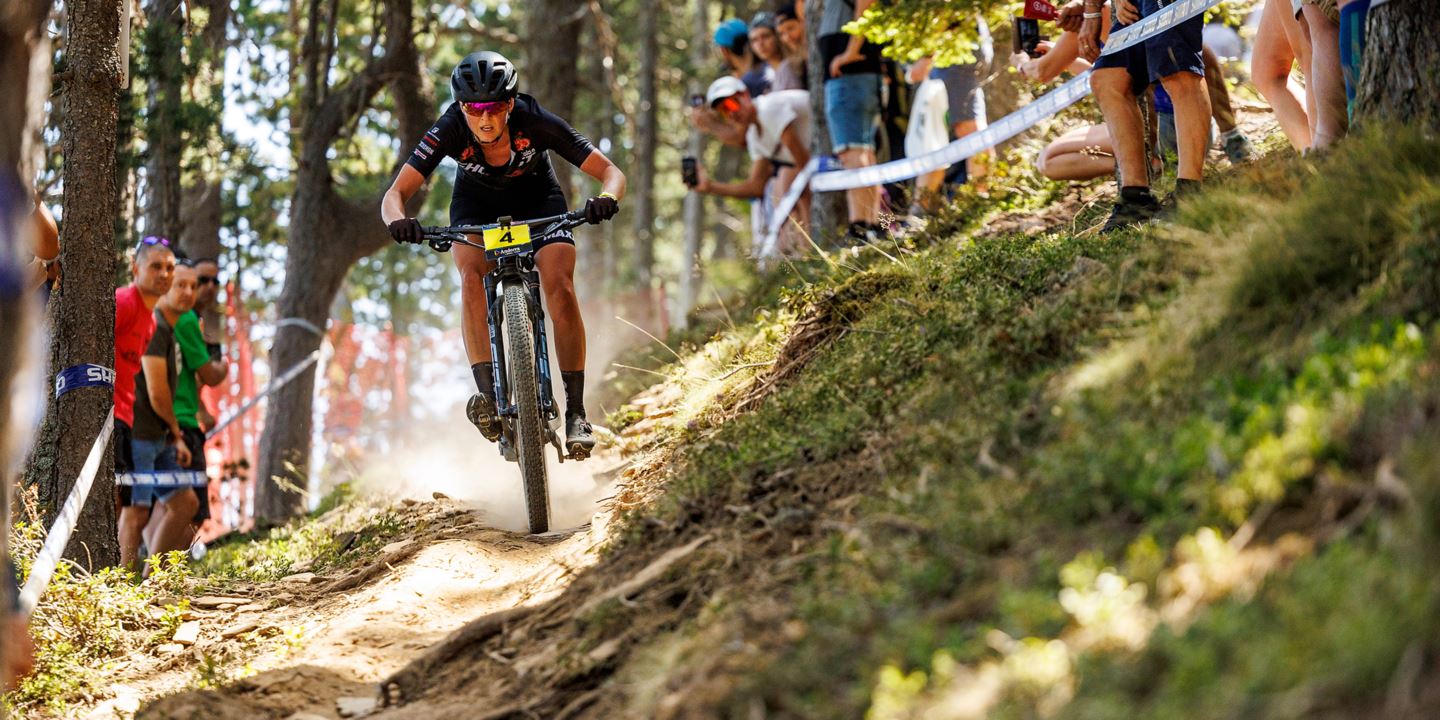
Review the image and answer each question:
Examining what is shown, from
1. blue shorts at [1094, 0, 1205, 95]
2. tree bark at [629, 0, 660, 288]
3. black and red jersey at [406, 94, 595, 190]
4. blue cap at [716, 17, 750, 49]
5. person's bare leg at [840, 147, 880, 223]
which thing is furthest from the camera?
tree bark at [629, 0, 660, 288]

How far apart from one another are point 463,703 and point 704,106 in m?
7.98

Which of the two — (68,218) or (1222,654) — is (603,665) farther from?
(68,218)

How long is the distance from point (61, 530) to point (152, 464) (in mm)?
2718

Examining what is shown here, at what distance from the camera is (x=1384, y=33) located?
15.8 feet

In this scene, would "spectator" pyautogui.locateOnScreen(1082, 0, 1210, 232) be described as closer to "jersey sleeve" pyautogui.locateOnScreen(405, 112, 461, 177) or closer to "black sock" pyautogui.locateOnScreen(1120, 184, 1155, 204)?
"black sock" pyautogui.locateOnScreen(1120, 184, 1155, 204)

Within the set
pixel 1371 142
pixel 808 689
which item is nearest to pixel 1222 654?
pixel 808 689

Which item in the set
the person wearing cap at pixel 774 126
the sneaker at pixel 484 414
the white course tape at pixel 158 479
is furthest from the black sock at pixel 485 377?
the person wearing cap at pixel 774 126

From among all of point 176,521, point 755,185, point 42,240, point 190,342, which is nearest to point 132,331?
point 190,342

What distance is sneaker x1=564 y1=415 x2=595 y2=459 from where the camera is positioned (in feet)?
21.5

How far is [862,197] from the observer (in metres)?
9.94

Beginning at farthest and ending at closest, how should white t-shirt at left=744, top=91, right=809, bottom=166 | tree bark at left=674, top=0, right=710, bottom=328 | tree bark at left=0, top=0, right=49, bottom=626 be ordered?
1. tree bark at left=674, top=0, right=710, bottom=328
2. white t-shirt at left=744, top=91, right=809, bottom=166
3. tree bark at left=0, top=0, right=49, bottom=626

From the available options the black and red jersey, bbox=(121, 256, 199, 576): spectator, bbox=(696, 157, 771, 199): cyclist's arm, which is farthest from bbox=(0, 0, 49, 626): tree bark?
bbox=(696, 157, 771, 199): cyclist's arm

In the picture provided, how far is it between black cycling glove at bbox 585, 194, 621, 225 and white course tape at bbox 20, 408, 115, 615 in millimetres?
2730

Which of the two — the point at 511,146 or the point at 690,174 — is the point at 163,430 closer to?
the point at 511,146
